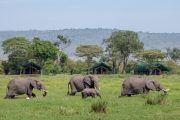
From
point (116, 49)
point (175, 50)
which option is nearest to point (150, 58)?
point (116, 49)

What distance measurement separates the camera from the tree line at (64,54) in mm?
98906

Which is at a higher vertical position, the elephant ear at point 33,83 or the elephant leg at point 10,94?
the elephant ear at point 33,83

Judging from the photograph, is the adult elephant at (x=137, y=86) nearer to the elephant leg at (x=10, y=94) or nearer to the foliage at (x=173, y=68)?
the elephant leg at (x=10, y=94)

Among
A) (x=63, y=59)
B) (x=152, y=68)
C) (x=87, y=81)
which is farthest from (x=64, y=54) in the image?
(x=87, y=81)

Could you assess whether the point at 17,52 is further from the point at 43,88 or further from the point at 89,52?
the point at 43,88

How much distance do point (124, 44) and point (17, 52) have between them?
24245 mm

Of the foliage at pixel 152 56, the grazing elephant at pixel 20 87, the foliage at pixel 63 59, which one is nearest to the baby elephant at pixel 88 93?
the grazing elephant at pixel 20 87

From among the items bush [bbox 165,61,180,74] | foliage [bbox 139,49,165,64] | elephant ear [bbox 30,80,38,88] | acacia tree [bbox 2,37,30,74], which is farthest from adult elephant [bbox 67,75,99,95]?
foliage [bbox 139,49,165,64]

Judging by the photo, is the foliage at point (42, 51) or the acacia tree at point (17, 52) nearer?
the foliage at point (42, 51)

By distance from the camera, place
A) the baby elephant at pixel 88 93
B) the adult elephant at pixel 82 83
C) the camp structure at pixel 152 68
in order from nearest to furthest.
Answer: the baby elephant at pixel 88 93
the adult elephant at pixel 82 83
the camp structure at pixel 152 68

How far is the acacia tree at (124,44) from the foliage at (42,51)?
19635 millimetres

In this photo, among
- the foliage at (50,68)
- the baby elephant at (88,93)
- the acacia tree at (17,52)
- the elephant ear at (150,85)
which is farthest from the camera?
the acacia tree at (17,52)

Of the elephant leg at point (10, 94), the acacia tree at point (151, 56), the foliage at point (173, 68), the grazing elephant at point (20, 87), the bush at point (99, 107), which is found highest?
the bush at point (99, 107)

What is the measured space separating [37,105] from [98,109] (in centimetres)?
400
